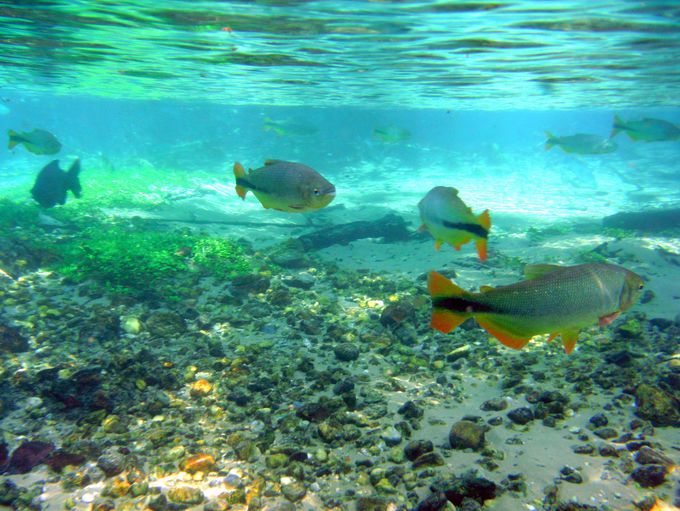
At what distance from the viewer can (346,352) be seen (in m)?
5.99

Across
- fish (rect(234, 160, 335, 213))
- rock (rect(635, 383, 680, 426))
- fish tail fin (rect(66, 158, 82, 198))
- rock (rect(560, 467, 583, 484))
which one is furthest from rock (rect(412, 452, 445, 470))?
fish tail fin (rect(66, 158, 82, 198))

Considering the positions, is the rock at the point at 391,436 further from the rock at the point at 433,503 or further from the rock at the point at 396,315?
the rock at the point at 396,315

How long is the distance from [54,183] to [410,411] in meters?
12.2

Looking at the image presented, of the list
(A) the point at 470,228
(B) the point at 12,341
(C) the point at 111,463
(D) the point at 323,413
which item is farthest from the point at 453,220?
(B) the point at 12,341

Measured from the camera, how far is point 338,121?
39.9 m

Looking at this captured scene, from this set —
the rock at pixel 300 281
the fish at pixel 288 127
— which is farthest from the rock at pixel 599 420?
→ the fish at pixel 288 127

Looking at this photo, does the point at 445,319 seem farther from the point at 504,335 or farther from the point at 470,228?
the point at 470,228

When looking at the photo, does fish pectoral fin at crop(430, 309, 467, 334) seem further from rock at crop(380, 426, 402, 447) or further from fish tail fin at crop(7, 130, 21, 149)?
fish tail fin at crop(7, 130, 21, 149)

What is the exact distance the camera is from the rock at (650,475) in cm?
316

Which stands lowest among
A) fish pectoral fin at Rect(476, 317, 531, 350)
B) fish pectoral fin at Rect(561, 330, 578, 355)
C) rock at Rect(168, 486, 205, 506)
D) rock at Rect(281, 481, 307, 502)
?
rock at Rect(168, 486, 205, 506)

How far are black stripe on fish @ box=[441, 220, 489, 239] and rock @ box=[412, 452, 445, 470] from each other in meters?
2.39

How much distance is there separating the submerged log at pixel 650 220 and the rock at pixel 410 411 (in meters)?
16.0

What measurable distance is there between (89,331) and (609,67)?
992 inches

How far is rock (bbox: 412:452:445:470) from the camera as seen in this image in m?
3.75
